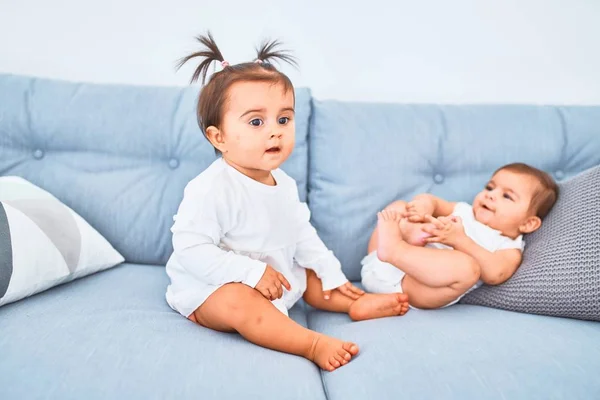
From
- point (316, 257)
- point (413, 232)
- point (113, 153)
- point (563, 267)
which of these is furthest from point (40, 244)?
point (563, 267)

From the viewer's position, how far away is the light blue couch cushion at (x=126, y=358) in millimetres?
819

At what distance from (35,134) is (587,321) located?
1.52m

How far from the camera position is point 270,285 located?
1099 mm

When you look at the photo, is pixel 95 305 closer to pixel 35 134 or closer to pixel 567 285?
pixel 35 134

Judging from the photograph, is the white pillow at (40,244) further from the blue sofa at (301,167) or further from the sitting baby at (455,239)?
the sitting baby at (455,239)

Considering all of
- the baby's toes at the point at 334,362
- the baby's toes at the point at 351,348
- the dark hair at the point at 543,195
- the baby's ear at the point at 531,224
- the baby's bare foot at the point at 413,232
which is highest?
the dark hair at the point at 543,195

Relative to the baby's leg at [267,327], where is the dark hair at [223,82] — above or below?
above

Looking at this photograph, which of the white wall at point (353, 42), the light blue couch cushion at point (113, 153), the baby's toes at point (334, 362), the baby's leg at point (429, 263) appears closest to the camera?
the baby's toes at point (334, 362)

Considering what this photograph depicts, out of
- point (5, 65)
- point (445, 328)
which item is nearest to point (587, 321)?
point (445, 328)

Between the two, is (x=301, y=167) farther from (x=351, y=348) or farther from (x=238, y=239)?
(x=351, y=348)

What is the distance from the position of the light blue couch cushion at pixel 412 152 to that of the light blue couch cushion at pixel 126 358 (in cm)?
54

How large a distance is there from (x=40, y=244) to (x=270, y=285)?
54 centimetres

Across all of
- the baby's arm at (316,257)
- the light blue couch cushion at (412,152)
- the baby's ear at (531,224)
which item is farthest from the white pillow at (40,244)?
the baby's ear at (531,224)

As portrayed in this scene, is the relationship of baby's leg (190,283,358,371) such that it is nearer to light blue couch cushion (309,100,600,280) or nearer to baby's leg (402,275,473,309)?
baby's leg (402,275,473,309)
